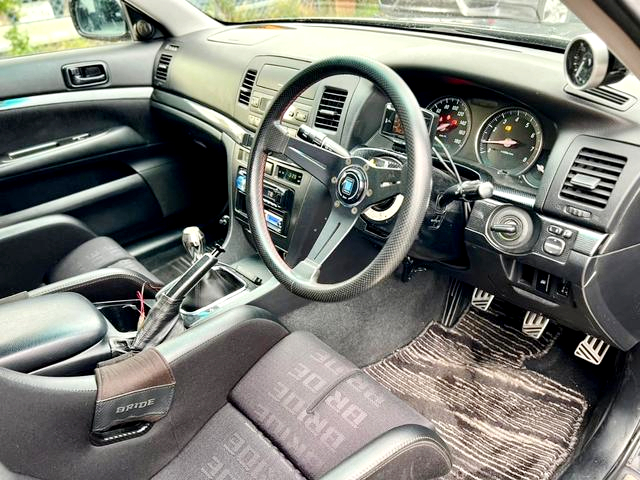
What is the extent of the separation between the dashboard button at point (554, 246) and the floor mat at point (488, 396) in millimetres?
702

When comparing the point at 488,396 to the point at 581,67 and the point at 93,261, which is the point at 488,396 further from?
the point at 93,261

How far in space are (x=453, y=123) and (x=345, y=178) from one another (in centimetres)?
49

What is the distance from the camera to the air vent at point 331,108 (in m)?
1.69

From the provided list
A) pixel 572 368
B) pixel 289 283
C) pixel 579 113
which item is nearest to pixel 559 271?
pixel 579 113

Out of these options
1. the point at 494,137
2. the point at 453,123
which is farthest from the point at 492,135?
the point at 453,123

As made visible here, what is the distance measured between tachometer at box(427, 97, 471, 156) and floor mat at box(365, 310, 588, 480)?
2.68ft

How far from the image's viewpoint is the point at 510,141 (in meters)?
1.50

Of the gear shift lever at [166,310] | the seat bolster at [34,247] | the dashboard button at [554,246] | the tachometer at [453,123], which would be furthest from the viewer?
the seat bolster at [34,247]

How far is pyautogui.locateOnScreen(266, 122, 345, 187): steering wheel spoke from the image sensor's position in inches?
50.8

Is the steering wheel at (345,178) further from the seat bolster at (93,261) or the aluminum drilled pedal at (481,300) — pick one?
the aluminum drilled pedal at (481,300)

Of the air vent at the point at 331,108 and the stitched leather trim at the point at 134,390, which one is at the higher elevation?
the air vent at the point at 331,108

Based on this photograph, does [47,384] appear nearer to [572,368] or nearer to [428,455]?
[428,455]

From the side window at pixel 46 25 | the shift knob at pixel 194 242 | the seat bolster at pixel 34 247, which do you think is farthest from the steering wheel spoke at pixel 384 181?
the side window at pixel 46 25

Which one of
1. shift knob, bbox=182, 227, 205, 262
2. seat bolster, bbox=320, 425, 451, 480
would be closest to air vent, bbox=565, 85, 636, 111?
Result: seat bolster, bbox=320, 425, 451, 480
